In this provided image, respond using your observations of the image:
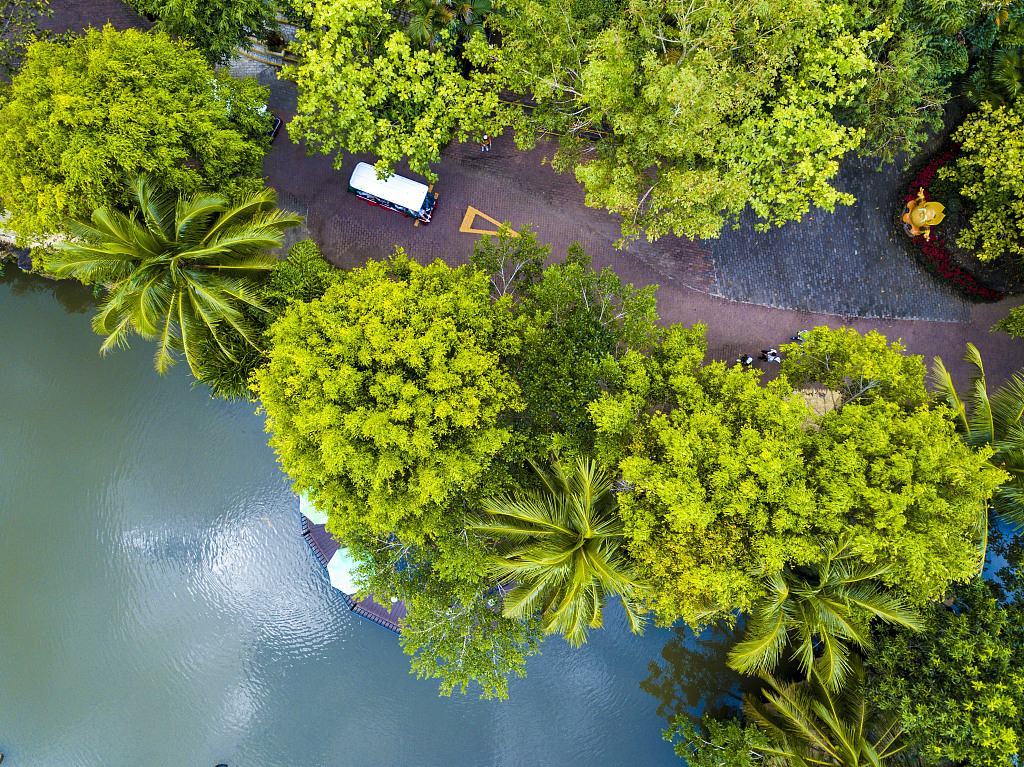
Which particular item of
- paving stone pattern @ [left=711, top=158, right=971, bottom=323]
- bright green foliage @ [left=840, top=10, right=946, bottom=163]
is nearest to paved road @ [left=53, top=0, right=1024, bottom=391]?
paving stone pattern @ [left=711, top=158, right=971, bottom=323]

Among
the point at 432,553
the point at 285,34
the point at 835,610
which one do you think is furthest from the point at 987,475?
the point at 285,34

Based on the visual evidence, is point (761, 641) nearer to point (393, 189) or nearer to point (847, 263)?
point (847, 263)

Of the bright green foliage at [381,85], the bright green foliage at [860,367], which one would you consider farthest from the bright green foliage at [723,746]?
the bright green foliage at [381,85]

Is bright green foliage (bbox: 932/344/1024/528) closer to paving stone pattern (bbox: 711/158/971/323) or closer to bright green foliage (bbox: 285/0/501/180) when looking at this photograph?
paving stone pattern (bbox: 711/158/971/323)

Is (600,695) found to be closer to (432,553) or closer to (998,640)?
(432,553)

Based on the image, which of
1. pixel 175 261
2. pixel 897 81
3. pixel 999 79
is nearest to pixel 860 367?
pixel 897 81
